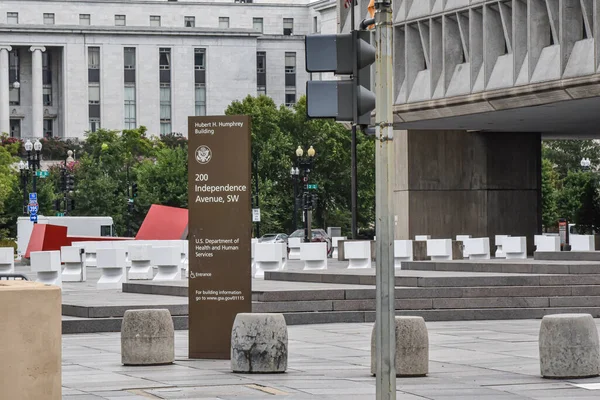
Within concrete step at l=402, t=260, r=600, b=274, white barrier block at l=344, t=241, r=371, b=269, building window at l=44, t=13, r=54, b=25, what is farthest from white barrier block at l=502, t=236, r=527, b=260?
building window at l=44, t=13, r=54, b=25

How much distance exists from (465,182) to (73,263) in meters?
24.0

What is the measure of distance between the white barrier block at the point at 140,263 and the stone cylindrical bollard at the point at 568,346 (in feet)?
74.9

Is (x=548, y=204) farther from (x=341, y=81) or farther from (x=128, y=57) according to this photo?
(x=341, y=81)

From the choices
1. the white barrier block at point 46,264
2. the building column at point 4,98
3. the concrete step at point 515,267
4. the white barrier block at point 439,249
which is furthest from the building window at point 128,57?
the concrete step at point 515,267

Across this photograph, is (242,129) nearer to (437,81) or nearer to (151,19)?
(437,81)

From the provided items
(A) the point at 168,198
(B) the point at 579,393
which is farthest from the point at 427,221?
(B) the point at 579,393

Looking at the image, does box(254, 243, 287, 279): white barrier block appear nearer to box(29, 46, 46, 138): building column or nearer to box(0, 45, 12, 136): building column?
box(29, 46, 46, 138): building column

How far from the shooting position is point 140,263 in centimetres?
3716

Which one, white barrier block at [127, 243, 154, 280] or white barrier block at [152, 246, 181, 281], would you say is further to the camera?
white barrier block at [127, 243, 154, 280]

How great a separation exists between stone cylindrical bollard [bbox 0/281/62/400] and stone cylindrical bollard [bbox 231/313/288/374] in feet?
17.4

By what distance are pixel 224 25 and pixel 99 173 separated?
56.9 m

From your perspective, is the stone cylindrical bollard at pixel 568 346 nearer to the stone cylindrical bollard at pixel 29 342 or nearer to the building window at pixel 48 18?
the stone cylindrical bollard at pixel 29 342

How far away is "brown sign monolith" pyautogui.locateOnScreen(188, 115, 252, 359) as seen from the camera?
54.9 feet

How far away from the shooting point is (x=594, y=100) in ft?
140
